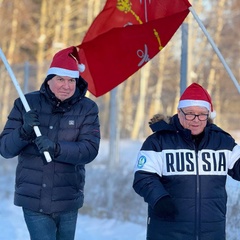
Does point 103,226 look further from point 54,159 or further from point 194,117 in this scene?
point 194,117

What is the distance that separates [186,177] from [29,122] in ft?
3.20

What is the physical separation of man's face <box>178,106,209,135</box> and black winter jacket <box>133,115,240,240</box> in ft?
0.13

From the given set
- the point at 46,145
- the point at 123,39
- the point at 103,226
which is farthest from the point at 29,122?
the point at 103,226

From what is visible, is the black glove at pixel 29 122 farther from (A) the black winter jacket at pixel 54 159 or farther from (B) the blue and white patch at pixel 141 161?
(B) the blue and white patch at pixel 141 161

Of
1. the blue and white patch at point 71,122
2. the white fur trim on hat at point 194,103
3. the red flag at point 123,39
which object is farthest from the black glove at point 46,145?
the red flag at point 123,39

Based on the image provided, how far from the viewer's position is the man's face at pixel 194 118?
377 centimetres

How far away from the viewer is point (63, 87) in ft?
13.2

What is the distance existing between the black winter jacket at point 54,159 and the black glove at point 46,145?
0.38ft

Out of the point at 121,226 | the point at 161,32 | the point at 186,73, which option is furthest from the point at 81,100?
the point at 121,226

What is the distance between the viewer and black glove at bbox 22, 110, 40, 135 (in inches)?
151

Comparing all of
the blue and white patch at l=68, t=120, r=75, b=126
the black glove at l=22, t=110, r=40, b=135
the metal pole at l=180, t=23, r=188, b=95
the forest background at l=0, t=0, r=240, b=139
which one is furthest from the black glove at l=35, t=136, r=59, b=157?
the forest background at l=0, t=0, r=240, b=139

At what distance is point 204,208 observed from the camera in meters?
3.68

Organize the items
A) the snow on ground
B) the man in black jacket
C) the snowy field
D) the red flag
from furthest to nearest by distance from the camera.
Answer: the snow on ground, the snowy field, the red flag, the man in black jacket

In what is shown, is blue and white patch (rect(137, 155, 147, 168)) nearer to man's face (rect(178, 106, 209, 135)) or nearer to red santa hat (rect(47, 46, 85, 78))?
man's face (rect(178, 106, 209, 135))
